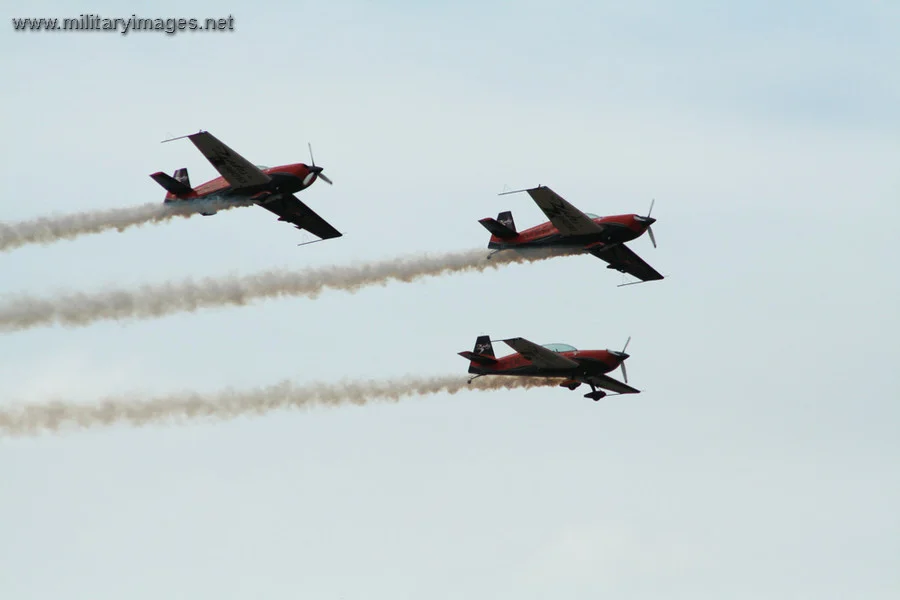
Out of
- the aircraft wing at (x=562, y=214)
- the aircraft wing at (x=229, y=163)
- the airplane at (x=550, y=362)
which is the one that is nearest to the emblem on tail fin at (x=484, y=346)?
the airplane at (x=550, y=362)

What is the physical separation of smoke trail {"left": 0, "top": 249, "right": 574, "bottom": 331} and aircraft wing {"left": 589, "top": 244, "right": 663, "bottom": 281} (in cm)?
305

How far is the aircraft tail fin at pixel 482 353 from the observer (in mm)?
66625

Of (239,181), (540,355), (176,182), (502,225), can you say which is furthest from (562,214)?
(176,182)

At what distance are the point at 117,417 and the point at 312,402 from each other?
9247 millimetres

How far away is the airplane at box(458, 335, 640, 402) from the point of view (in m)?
65.1

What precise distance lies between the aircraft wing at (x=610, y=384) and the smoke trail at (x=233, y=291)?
18.0 feet

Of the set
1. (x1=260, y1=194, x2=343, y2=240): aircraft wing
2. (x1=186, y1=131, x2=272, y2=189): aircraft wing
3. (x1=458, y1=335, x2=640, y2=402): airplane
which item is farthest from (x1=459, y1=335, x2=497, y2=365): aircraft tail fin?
(x1=186, y1=131, x2=272, y2=189): aircraft wing

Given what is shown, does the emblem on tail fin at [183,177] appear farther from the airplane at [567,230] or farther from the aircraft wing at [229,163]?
the airplane at [567,230]

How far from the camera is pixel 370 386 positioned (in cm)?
6819

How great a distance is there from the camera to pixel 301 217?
6712cm

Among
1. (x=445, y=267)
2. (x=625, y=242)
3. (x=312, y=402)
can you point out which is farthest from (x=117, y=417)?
(x=625, y=242)

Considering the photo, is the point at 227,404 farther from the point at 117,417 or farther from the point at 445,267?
the point at 445,267

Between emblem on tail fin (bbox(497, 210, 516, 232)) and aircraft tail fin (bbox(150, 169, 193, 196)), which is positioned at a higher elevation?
aircraft tail fin (bbox(150, 169, 193, 196))

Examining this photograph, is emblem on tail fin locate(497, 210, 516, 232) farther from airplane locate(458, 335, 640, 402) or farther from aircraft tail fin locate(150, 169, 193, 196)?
aircraft tail fin locate(150, 169, 193, 196)
